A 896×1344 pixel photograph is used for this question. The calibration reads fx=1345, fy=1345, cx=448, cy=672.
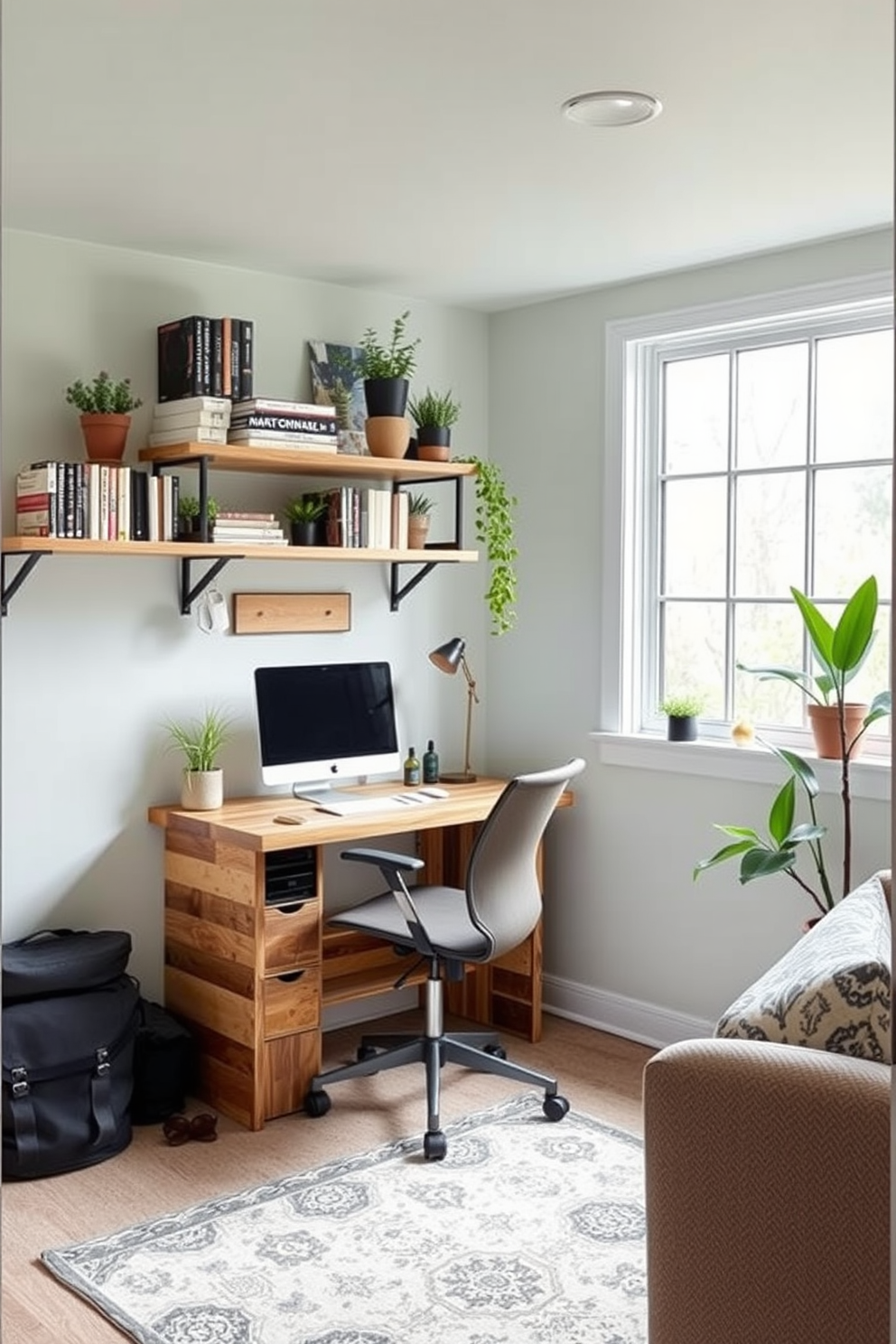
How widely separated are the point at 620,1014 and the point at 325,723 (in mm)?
1301

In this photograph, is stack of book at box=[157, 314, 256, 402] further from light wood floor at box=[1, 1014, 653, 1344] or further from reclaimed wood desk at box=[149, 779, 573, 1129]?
light wood floor at box=[1, 1014, 653, 1344]

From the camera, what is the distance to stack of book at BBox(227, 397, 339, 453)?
359 centimetres

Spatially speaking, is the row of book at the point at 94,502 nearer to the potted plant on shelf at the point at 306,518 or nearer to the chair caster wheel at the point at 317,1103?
the potted plant on shelf at the point at 306,518

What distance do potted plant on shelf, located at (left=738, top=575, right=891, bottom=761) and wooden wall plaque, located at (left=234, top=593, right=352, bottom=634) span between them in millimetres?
1321

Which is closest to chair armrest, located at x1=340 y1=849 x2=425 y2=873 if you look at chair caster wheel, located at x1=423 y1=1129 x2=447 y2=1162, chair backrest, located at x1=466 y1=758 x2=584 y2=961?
chair backrest, located at x1=466 y1=758 x2=584 y2=961

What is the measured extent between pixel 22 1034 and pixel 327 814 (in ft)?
3.16

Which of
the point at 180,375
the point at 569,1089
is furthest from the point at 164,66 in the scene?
the point at 569,1089

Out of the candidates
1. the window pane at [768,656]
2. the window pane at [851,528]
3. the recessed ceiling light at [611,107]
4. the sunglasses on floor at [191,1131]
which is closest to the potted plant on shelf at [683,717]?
the window pane at [768,656]

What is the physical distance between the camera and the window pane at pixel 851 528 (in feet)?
12.0

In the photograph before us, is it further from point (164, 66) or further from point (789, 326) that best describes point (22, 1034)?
point (789, 326)

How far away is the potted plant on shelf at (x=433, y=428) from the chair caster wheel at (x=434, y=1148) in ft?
6.38

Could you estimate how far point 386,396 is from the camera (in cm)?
392

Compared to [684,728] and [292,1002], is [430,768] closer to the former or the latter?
[684,728]

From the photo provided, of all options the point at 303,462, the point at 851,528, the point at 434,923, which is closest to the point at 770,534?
the point at 851,528
